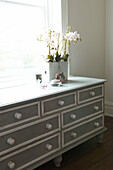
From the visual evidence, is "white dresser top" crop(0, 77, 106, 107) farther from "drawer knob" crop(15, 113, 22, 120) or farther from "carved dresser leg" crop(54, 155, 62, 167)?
"carved dresser leg" crop(54, 155, 62, 167)

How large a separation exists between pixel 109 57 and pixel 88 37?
521mm

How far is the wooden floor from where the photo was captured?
2.31 metres

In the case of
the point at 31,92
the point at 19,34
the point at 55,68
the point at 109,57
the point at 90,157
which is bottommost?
the point at 90,157

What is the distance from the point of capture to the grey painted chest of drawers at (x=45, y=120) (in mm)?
1796

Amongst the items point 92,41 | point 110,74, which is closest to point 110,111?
point 110,74

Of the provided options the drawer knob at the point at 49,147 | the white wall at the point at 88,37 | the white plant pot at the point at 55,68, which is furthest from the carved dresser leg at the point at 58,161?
the white wall at the point at 88,37

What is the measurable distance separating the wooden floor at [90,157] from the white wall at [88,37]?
1029mm

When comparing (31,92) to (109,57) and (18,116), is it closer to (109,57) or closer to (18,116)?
(18,116)

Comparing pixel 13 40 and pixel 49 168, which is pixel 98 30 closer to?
pixel 13 40

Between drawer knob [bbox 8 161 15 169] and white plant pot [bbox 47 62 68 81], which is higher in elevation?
white plant pot [bbox 47 62 68 81]

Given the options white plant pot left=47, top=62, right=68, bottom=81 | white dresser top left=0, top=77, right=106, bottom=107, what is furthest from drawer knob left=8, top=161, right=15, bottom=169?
white plant pot left=47, top=62, right=68, bottom=81

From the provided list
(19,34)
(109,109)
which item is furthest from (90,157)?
(19,34)

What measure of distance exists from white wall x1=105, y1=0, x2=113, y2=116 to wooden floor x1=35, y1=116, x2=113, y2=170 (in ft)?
A: 2.97

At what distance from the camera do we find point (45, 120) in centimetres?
205
